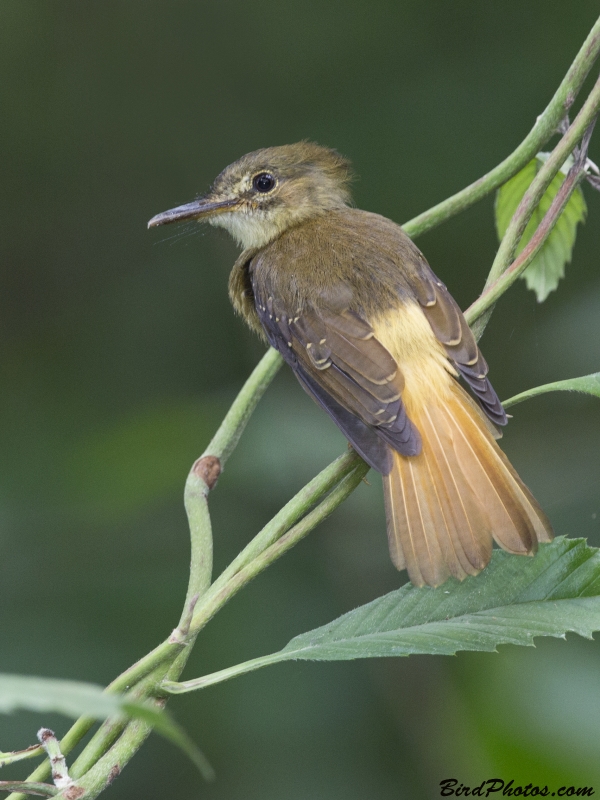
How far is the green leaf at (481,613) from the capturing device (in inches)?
67.1

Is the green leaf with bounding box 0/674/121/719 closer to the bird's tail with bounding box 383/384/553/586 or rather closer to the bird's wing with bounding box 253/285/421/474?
the bird's tail with bounding box 383/384/553/586

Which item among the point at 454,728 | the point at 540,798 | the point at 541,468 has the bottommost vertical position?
the point at 540,798

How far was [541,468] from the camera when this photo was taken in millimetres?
4379

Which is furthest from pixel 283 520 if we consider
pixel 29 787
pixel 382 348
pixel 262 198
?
pixel 262 198

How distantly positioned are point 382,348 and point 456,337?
213mm

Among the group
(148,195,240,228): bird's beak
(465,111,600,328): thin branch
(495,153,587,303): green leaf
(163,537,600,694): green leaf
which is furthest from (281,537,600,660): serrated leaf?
(148,195,240,228): bird's beak

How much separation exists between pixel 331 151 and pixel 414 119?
160 centimetres

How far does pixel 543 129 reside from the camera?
2191 millimetres

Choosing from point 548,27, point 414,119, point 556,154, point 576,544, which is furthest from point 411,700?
point 548,27

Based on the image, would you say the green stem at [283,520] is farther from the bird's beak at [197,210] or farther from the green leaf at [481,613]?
the bird's beak at [197,210]

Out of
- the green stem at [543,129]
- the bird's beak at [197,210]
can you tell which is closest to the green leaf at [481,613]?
the green stem at [543,129]

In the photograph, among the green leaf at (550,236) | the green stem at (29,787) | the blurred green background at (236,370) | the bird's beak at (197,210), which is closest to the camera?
the green stem at (29,787)

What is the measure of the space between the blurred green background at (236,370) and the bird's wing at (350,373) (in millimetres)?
898

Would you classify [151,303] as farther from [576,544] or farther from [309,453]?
[576,544]
